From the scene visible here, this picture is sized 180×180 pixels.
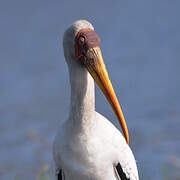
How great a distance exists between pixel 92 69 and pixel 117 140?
2.68ft

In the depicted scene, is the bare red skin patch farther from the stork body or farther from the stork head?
the stork body

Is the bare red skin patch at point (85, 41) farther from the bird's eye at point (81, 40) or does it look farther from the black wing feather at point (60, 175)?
the black wing feather at point (60, 175)

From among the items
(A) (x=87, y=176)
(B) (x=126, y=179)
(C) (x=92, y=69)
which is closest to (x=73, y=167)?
(A) (x=87, y=176)

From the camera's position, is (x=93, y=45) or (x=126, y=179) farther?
(x=126, y=179)

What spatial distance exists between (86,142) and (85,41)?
926 mm

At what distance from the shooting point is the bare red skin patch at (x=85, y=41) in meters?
5.34

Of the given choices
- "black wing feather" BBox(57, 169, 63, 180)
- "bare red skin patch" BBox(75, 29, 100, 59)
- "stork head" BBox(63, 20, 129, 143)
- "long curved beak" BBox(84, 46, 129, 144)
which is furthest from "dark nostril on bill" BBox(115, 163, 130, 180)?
"bare red skin patch" BBox(75, 29, 100, 59)

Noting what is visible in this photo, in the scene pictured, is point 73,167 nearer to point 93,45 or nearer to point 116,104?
point 116,104

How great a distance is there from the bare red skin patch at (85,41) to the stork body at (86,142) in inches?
4.4

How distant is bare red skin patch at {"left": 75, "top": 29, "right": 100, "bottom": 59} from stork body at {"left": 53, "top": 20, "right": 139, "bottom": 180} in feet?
0.36

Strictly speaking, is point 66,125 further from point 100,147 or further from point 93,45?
point 93,45

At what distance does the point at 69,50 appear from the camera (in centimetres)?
542

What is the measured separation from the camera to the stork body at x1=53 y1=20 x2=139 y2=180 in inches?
219

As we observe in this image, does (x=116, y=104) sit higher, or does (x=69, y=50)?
(x=69, y=50)
